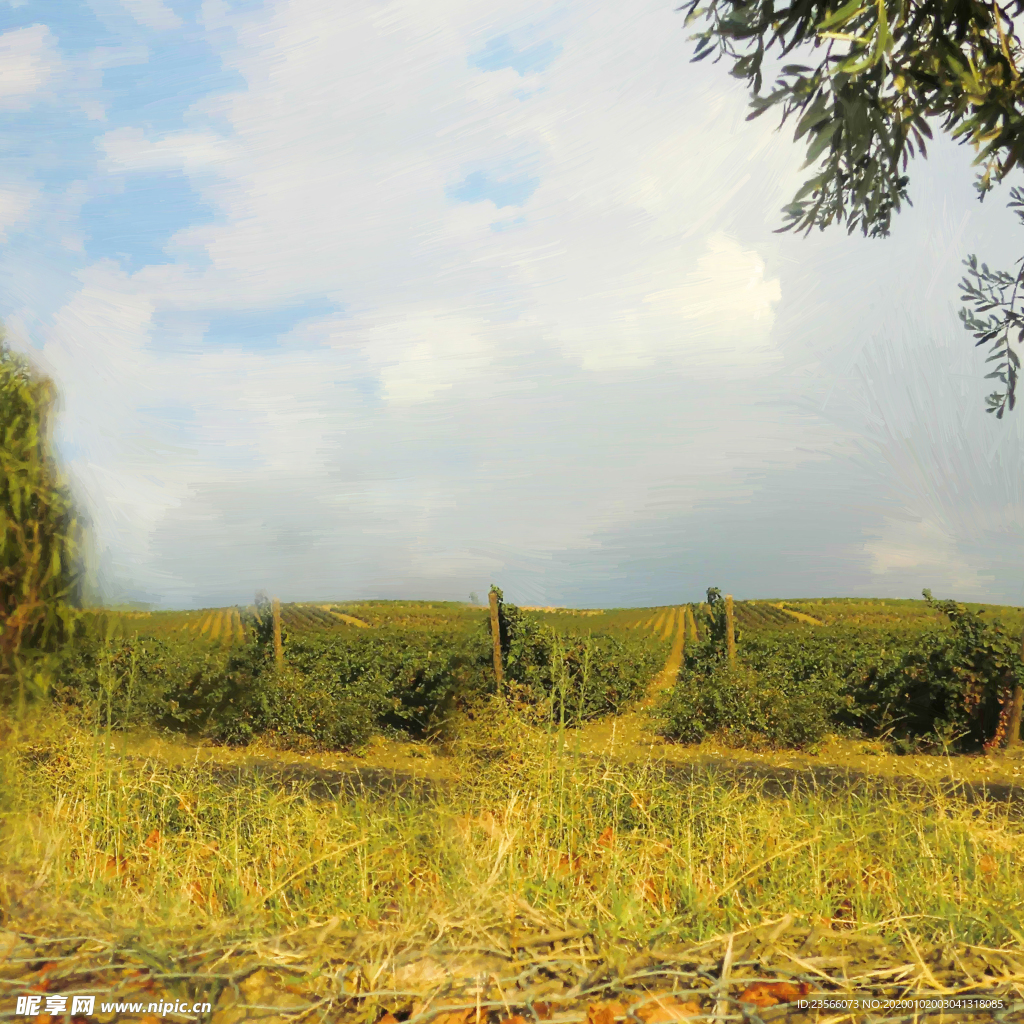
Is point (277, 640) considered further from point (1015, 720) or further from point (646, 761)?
point (1015, 720)

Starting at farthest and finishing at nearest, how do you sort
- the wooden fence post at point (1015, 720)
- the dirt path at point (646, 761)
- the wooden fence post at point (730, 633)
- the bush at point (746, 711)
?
the wooden fence post at point (730, 633) → the bush at point (746, 711) → the wooden fence post at point (1015, 720) → the dirt path at point (646, 761)

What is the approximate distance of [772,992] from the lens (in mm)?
2354

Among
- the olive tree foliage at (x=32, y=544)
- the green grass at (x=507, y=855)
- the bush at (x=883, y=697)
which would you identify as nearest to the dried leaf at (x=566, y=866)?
the green grass at (x=507, y=855)

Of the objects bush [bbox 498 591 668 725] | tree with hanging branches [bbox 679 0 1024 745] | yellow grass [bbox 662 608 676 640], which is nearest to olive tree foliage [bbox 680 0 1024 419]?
tree with hanging branches [bbox 679 0 1024 745]

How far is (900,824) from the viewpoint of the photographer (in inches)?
169

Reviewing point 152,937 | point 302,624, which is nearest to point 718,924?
point 152,937

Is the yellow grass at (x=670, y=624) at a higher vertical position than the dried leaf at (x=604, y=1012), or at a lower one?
lower

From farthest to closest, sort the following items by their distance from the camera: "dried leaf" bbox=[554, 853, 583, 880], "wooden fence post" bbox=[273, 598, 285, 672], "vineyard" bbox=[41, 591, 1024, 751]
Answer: "wooden fence post" bbox=[273, 598, 285, 672], "vineyard" bbox=[41, 591, 1024, 751], "dried leaf" bbox=[554, 853, 583, 880]

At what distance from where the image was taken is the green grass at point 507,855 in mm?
2900

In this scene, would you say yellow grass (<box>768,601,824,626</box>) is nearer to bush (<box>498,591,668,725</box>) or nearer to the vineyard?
bush (<box>498,591,668,725</box>)

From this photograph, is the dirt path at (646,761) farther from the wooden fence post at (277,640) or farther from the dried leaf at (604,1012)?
the dried leaf at (604,1012)

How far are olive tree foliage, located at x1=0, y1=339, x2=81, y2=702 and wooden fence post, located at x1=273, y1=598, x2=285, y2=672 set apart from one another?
4.90 meters

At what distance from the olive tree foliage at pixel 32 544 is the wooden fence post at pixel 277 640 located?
4.90m

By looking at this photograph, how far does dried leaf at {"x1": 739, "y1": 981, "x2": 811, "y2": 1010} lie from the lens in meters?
2.31
